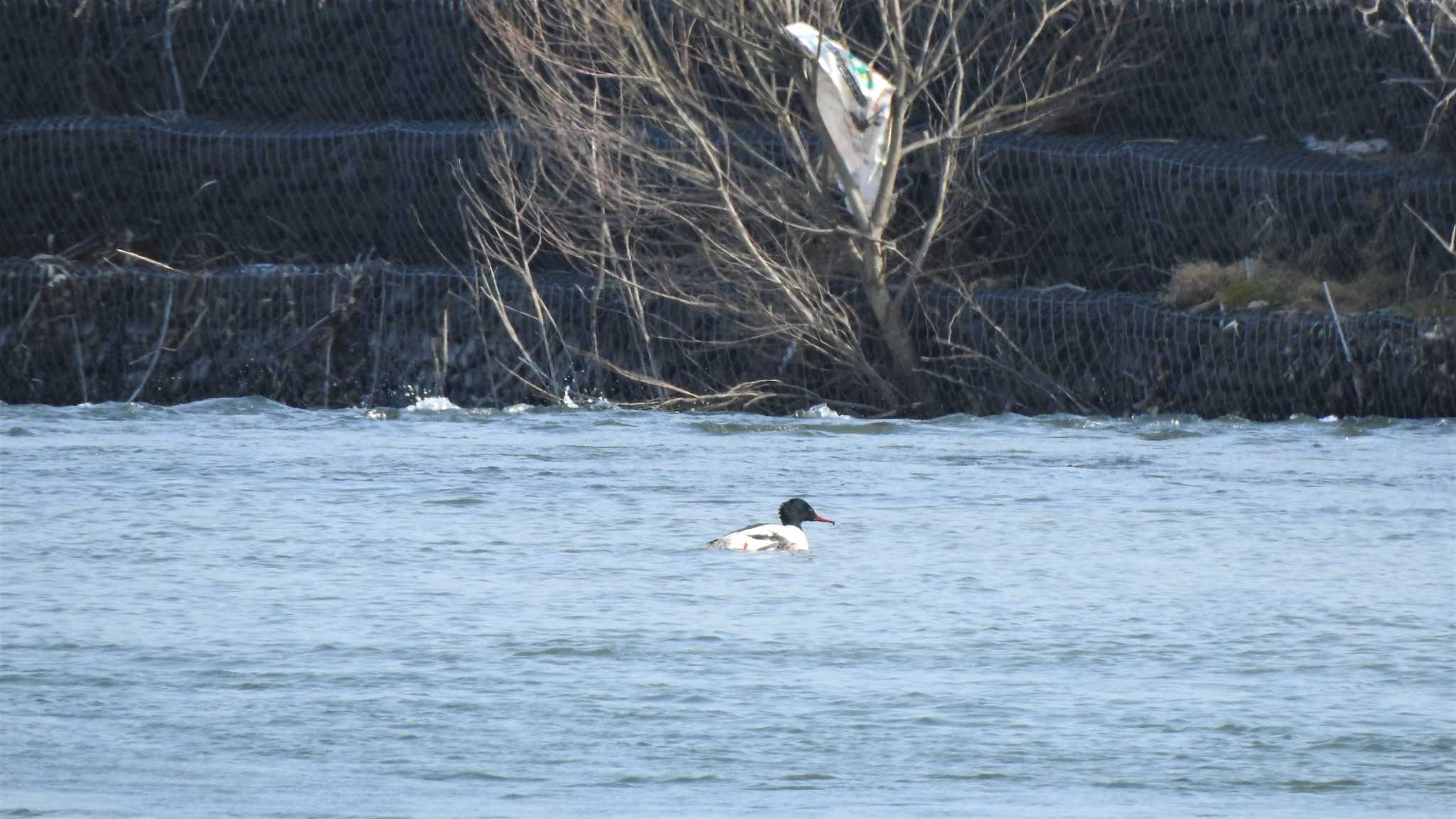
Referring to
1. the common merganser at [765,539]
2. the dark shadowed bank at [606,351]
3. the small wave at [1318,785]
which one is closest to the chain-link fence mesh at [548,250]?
the dark shadowed bank at [606,351]

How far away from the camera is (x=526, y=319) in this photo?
61.4 ft

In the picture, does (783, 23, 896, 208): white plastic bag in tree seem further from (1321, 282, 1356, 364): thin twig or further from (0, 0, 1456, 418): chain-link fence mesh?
(1321, 282, 1356, 364): thin twig

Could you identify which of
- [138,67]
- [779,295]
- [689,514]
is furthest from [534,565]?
[138,67]

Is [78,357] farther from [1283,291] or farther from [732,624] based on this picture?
[732,624]

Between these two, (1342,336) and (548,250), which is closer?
(1342,336)

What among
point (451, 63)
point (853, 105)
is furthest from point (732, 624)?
point (451, 63)

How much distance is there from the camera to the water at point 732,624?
7332 mm

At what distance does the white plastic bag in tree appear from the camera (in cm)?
1680

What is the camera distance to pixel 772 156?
60.2 feet

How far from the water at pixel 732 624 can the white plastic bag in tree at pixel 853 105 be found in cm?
233

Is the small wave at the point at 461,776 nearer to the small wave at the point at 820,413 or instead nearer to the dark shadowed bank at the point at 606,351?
the dark shadowed bank at the point at 606,351

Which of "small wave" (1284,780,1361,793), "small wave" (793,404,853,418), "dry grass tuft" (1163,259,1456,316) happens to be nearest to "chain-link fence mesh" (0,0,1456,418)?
"dry grass tuft" (1163,259,1456,316)

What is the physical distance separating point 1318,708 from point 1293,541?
3529mm

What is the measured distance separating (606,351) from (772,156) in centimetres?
190
